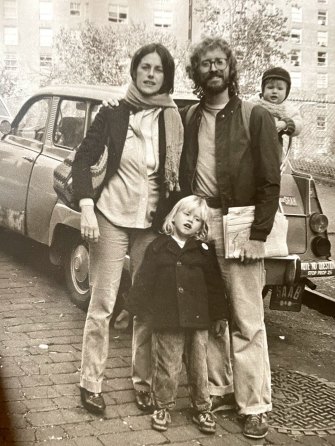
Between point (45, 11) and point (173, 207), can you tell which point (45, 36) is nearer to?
point (45, 11)

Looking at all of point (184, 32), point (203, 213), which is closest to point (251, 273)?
Answer: point (203, 213)

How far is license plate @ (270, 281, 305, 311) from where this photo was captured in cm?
373

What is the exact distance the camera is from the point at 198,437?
8.65ft

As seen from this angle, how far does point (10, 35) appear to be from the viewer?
271cm

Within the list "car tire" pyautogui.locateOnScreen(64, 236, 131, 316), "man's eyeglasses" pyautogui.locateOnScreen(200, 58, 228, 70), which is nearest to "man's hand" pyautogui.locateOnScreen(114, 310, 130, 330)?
"car tire" pyautogui.locateOnScreen(64, 236, 131, 316)

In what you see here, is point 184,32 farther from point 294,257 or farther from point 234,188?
point 294,257

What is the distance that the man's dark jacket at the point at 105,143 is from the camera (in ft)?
8.77

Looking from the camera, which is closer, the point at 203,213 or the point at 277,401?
the point at 203,213

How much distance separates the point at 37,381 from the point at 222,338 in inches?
29.3

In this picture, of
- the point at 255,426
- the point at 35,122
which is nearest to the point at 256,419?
the point at 255,426

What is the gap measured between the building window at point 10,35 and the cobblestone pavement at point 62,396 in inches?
49.2

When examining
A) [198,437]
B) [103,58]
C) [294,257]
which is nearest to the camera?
[198,437]

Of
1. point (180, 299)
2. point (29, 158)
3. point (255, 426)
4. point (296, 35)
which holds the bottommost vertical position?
point (255, 426)

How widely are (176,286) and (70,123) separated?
133 cm
